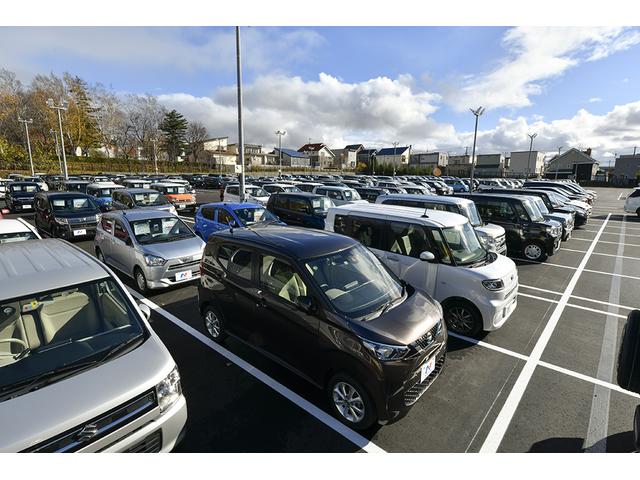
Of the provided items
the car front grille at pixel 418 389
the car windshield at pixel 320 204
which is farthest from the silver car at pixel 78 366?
the car windshield at pixel 320 204

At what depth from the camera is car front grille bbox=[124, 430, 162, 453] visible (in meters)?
2.48

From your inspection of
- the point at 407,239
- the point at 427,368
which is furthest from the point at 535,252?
the point at 427,368

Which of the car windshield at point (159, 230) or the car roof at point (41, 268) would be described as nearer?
the car roof at point (41, 268)

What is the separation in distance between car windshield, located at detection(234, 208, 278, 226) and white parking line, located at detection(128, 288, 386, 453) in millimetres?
4631

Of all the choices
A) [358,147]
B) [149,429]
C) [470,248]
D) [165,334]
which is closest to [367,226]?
[470,248]

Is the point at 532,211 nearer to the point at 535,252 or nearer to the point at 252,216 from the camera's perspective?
the point at 535,252

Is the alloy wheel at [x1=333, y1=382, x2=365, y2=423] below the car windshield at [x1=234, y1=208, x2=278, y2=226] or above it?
below

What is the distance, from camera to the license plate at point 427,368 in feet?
10.9

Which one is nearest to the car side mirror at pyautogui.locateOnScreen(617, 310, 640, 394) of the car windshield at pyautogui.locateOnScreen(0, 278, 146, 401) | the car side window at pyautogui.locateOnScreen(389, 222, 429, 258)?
the car side window at pyautogui.locateOnScreen(389, 222, 429, 258)

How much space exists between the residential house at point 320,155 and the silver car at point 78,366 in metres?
103

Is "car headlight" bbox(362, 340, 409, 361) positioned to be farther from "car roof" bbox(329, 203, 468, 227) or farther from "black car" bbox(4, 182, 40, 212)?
"black car" bbox(4, 182, 40, 212)

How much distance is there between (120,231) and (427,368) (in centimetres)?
736

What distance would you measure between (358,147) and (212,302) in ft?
395

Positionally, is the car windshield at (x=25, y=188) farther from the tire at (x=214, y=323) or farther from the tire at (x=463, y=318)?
the tire at (x=463, y=318)
